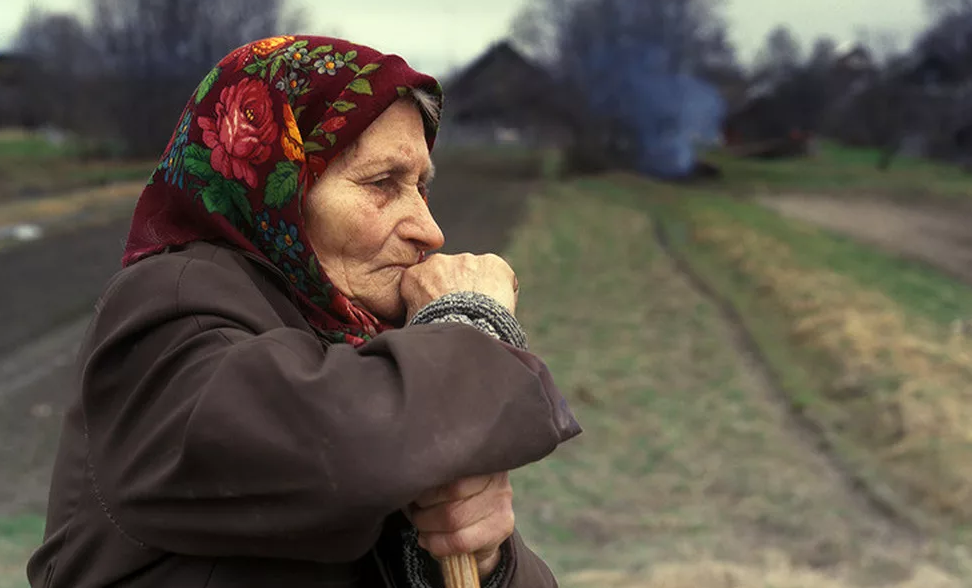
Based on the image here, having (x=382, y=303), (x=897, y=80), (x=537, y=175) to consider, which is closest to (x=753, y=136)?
(x=897, y=80)

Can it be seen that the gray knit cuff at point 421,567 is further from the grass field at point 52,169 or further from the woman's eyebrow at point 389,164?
the grass field at point 52,169

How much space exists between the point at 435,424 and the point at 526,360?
21cm

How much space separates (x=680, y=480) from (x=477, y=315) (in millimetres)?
5629

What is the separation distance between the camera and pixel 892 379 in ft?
28.4

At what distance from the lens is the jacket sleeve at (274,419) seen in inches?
49.0

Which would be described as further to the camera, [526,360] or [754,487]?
[754,487]

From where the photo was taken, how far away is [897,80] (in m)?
41.2

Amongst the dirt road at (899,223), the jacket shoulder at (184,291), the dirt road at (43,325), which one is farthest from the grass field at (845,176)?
the jacket shoulder at (184,291)

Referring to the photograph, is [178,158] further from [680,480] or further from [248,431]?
[680,480]

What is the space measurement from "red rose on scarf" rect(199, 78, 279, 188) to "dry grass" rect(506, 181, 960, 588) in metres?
3.72

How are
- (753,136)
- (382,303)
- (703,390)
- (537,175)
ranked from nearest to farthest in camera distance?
1. (382,303)
2. (703,390)
3. (537,175)
4. (753,136)

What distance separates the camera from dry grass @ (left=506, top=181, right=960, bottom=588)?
5.41 metres

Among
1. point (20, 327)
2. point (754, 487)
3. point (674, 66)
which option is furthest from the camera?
point (674, 66)

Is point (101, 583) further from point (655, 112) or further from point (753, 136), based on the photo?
point (753, 136)
